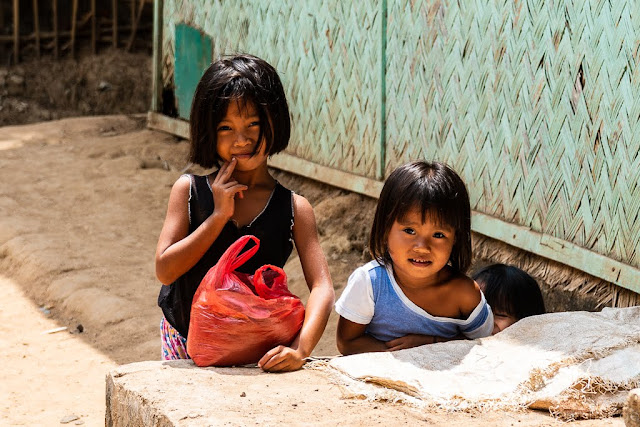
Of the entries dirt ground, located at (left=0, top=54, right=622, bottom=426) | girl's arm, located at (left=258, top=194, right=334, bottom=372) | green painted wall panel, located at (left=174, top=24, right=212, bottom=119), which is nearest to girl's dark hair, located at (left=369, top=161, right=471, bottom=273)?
girl's arm, located at (left=258, top=194, right=334, bottom=372)

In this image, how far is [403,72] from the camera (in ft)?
17.2

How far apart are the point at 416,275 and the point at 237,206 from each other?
587 mm

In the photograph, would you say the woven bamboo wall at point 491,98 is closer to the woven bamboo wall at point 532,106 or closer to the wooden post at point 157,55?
the woven bamboo wall at point 532,106

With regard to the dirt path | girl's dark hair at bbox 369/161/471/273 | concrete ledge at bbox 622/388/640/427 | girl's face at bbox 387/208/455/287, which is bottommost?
the dirt path

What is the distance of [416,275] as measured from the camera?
9.66 ft

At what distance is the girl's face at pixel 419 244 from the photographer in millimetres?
2900

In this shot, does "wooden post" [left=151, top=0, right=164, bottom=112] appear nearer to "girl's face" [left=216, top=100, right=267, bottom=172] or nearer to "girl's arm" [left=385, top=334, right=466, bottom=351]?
"girl's face" [left=216, top=100, right=267, bottom=172]

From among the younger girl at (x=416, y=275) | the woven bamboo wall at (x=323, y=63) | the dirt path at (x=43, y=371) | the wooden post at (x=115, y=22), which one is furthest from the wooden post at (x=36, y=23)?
the younger girl at (x=416, y=275)

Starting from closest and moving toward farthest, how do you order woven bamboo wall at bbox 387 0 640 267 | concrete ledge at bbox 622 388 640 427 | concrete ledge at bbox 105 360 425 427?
concrete ledge at bbox 622 388 640 427 < concrete ledge at bbox 105 360 425 427 < woven bamboo wall at bbox 387 0 640 267

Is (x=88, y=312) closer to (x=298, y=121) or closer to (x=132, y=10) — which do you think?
(x=298, y=121)

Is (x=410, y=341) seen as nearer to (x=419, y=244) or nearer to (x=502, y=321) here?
(x=419, y=244)

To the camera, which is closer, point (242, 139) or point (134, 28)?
point (242, 139)

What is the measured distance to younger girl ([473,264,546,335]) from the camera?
3.64 metres

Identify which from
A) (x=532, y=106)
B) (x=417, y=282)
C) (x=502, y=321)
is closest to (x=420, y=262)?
(x=417, y=282)
